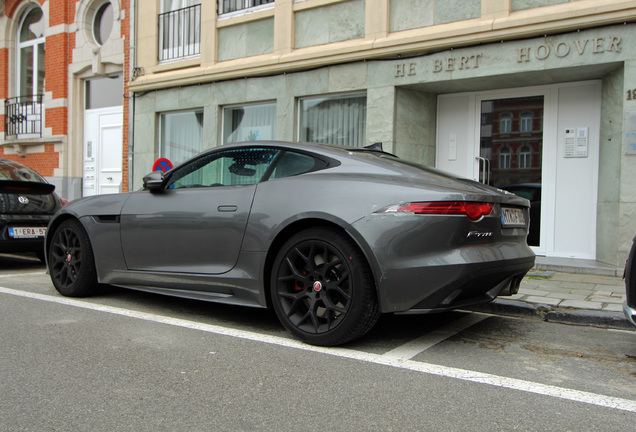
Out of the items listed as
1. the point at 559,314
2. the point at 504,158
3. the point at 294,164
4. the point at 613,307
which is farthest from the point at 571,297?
the point at 504,158

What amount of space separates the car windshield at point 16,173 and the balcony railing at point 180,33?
5106 mm

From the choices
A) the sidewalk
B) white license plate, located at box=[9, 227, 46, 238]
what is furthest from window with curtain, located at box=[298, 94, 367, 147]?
white license plate, located at box=[9, 227, 46, 238]

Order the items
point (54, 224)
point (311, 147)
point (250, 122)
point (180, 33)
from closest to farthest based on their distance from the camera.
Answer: point (311, 147) → point (54, 224) → point (250, 122) → point (180, 33)

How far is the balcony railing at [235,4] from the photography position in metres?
11.3

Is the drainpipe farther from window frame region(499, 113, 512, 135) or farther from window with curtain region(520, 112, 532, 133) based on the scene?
window with curtain region(520, 112, 532, 133)

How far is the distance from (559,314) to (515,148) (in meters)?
4.49

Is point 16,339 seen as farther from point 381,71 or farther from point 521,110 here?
point 521,110

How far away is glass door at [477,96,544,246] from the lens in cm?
880

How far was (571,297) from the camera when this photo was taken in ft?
18.9

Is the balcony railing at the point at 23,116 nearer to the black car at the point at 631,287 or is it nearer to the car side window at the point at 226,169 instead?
the car side window at the point at 226,169

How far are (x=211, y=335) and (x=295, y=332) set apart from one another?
2.20ft

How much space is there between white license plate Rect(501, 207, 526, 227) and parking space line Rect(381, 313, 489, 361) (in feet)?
3.19

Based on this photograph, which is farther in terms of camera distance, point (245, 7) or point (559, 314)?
point (245, 7)

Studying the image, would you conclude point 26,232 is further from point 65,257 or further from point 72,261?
point 72,261
